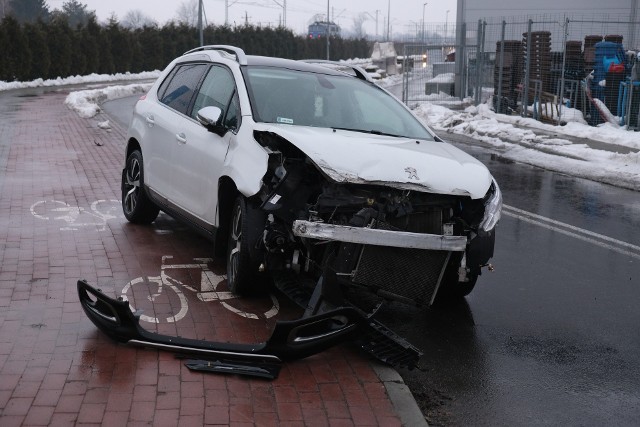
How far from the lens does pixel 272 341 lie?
4871 millimetres

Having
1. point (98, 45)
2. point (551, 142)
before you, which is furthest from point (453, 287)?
point (98, 45)

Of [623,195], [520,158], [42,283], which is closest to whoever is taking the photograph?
[42,283]

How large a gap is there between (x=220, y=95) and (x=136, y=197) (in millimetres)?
2042

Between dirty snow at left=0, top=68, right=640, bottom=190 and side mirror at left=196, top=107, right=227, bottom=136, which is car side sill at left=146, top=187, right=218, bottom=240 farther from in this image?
dirty snow at left=0, top=68, right=640, bottom=190

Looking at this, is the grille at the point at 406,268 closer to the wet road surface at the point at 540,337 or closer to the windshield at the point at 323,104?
the wet road surface at the point at 540,337

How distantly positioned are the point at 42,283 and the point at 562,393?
393 centimetres

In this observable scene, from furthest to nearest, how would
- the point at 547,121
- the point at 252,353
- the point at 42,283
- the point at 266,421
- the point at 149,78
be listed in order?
1. the point at 149,78
2. the point at 547,121
3. the point at 42,283
4. the point at 252,353
5. the point at 266,421

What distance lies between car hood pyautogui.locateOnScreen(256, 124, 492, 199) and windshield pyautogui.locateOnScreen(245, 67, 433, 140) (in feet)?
1.79

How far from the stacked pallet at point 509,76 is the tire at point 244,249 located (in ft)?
63.2

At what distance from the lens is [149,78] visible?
4728cm

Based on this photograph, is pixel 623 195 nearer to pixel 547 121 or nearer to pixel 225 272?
pixel 225 272

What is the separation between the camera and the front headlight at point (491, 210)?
5.55 m

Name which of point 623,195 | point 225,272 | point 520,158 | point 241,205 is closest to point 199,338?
point 241,205

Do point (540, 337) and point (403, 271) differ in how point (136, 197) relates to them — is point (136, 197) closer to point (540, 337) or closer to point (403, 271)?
point (403, 271)
